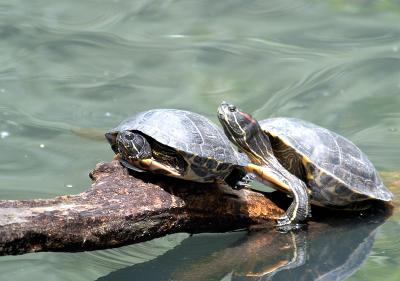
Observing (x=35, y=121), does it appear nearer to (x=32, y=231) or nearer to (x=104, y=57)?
(x=104, y=57)

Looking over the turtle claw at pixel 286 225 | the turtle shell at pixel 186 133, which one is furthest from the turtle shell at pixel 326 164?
the turtle shell at pixel 186 133

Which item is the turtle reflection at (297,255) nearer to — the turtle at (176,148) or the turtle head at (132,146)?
the turtle at (176,148)

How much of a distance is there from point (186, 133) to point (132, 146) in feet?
0.89

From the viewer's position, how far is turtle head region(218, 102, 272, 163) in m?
4.29

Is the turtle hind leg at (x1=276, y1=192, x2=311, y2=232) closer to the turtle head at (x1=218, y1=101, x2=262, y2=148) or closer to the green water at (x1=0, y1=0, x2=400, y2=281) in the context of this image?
the turtle head at (x1=218, y1=101, x2=262, y2=148)

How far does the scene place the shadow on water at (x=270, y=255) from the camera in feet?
12.6

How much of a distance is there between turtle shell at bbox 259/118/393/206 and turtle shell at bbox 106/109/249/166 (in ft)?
1.20

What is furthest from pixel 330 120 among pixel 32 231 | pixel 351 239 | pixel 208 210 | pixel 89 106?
pixel 32 231

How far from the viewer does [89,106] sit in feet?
22.3

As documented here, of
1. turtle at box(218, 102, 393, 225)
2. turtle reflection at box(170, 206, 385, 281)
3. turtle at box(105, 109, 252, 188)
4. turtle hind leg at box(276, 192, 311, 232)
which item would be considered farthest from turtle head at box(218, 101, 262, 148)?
turtle reflection at box(170, 206, 385, 281)

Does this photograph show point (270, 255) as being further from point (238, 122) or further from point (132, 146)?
point (132, 146)

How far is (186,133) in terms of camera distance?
12.7ft

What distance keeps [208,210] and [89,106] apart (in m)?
3.14

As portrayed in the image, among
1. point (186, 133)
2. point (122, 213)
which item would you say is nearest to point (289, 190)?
point (186, 133)
